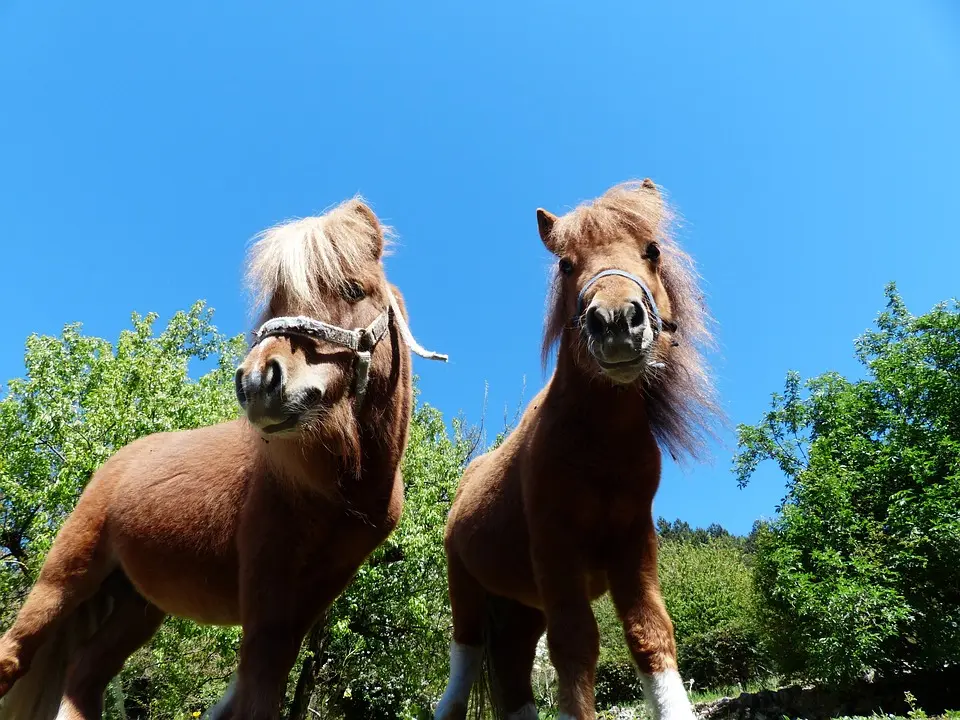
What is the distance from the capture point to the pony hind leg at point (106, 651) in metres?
3.10

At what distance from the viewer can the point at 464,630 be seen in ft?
11.0

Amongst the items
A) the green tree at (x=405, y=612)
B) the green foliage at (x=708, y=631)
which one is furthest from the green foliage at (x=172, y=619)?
the green foliage at (x=708, y=631)

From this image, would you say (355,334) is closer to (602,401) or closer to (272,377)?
(272,377)

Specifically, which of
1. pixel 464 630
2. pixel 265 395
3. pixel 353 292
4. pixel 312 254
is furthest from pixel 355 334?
pixel 464 630

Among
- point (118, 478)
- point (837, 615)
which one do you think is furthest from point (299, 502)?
point (837, 615)

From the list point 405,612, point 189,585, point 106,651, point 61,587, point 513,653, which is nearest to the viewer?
point 189,585

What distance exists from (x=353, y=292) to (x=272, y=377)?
25.0 inches

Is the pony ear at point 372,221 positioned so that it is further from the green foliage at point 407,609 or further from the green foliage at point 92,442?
the green foliage at point 407,609

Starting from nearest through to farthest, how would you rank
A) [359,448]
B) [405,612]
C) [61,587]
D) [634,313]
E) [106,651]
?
[634,313] → [359,448] → [61,587] → [106,651] → [405,612]

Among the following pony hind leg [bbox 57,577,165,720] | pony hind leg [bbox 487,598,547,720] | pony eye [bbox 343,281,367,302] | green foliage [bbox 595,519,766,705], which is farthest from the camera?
green foliage [bbox 595,519,766,705]

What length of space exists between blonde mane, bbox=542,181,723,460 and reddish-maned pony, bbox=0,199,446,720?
35.8 inches

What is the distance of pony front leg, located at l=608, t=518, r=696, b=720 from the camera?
207 centimetres

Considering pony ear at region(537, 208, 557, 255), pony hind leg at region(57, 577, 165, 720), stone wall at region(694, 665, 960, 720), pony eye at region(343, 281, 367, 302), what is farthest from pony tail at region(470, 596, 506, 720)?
stone wall at region(694, 665, 960, 720)

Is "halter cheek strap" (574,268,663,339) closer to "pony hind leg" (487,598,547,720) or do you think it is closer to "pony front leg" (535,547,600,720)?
"pony front leg" (535,547,600,720)
